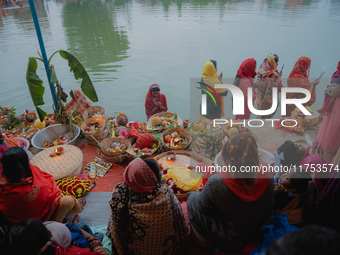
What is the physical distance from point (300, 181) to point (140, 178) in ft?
3.81

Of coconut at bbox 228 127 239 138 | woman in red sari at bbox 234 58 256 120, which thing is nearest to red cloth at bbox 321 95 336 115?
coconut at bbox 228 127 239 138

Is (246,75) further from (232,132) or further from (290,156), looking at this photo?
(290,156)

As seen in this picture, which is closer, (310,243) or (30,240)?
(310,243)

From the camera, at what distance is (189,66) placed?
847 cm

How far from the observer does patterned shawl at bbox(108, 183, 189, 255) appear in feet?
5.26

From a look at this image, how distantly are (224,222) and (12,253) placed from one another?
137 cm

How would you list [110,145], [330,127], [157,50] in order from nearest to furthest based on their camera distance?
1. [330,127]
2. [110,145]
3. [157,50]

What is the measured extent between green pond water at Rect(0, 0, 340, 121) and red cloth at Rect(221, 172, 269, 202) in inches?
185

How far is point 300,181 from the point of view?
5.02 feet

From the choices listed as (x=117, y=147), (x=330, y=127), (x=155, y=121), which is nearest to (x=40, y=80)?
(x=117, y=147)

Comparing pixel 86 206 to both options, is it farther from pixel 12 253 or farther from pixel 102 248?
pixel 12 253

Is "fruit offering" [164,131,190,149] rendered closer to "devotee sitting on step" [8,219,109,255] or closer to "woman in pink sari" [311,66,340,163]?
"woman in pink sari" [311,66,340,163]

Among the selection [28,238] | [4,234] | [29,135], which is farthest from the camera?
[29,135]

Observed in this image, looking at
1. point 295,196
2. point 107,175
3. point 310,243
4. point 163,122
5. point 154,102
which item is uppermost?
point 310,243
